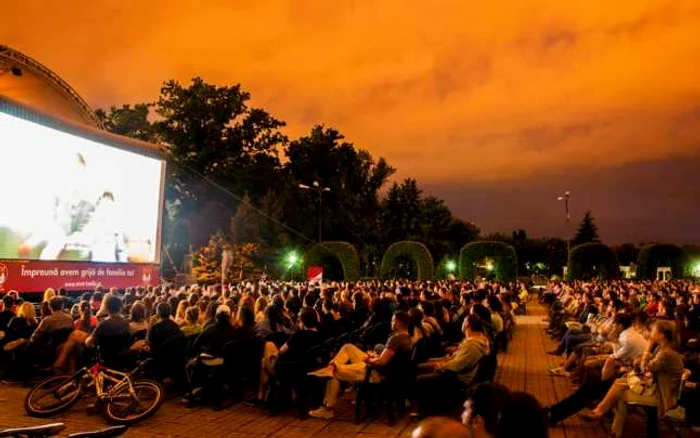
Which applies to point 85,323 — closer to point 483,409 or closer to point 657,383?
point 483,409

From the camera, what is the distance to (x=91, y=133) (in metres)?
19.0

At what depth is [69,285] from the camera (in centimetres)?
1778

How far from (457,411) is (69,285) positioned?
47.4 feet

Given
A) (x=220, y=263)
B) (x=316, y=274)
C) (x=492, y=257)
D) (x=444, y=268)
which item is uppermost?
(x=492, y=257)

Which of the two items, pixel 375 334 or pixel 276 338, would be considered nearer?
pixel 276 338

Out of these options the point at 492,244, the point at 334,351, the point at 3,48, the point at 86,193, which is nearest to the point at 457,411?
the point at 334,351

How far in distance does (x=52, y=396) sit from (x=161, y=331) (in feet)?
4.87

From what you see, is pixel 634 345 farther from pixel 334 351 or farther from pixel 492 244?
pixel 492 244

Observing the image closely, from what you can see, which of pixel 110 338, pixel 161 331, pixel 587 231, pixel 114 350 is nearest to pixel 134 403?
pixel 114 350

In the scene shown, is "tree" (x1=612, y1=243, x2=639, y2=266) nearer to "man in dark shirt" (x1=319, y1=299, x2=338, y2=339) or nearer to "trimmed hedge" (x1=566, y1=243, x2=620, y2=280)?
"trimmed hedge" (x1=566, y1=243, x2=620, y2=280)

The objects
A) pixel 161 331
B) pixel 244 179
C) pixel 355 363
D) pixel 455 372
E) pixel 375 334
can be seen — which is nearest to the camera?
pixel 455 372

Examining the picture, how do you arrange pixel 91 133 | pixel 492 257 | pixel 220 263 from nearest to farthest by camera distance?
1. pixel 91 133
2. pixel 220 263
3. pixel 492 257

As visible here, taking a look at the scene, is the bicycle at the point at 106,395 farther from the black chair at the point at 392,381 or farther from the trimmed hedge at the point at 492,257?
the trimmed hedge at the point at 492,257

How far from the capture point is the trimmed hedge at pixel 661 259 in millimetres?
36531
